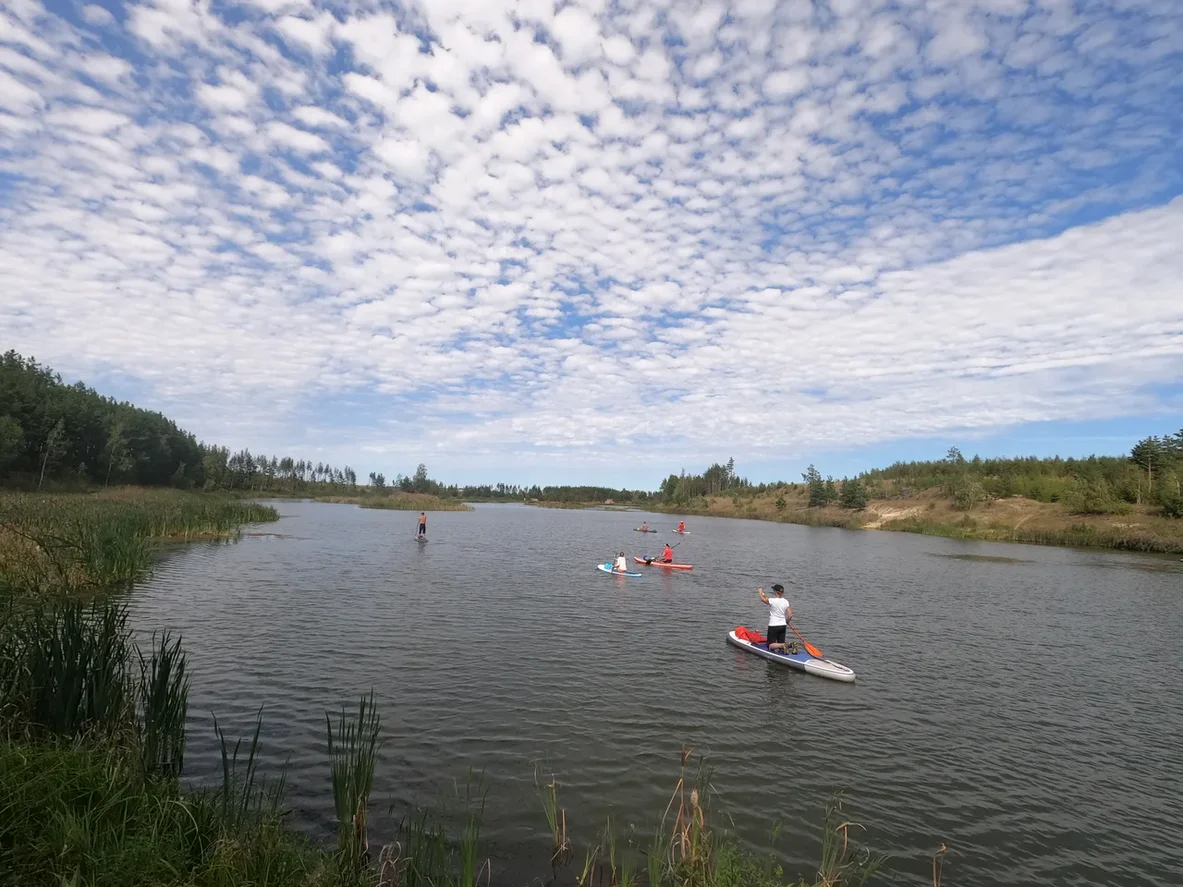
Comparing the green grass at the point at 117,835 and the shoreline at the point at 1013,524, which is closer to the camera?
the green grass at the point at 117,835

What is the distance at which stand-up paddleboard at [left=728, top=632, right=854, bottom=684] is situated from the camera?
15891 mm

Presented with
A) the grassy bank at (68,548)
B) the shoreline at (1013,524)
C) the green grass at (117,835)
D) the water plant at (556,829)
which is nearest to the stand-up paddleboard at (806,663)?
the water plant at (556,829)

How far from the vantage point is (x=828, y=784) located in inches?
396

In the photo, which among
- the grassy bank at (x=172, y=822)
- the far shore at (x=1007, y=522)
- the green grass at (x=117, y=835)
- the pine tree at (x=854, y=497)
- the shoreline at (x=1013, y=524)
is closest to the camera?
the green grass at (x=117, y=835)

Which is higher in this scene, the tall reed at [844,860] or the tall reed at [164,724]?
the tall reed at [164,724]

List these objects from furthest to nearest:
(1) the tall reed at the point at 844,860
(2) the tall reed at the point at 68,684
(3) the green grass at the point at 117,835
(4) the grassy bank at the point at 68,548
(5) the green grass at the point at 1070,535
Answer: (5) the green grass at the point at 1070,535 < (4) the grassy bank at the point at 68,548 < (2) the tall reed at the point at 68,684 < (1) the tall reed at the point at 844,860 < (3) the green grass at the point at 117,835

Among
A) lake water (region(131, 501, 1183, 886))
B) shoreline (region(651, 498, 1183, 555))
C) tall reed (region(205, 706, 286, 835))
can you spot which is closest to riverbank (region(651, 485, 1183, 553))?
shoreline (region(651, 498, 1183, 555))

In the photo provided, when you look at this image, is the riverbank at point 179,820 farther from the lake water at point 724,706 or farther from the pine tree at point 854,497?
the pine tree at point 854,497

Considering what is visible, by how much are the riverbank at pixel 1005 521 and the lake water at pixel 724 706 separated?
34.6 metres

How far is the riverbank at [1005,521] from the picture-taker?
185 ft

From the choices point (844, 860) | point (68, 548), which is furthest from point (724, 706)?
point (68, 548)

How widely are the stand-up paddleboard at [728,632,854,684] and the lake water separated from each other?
29 centimetres

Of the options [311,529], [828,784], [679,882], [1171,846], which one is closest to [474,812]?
[679,882]

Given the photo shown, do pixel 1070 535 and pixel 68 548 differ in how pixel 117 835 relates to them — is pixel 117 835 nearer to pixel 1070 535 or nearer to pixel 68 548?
pixel 68 548
